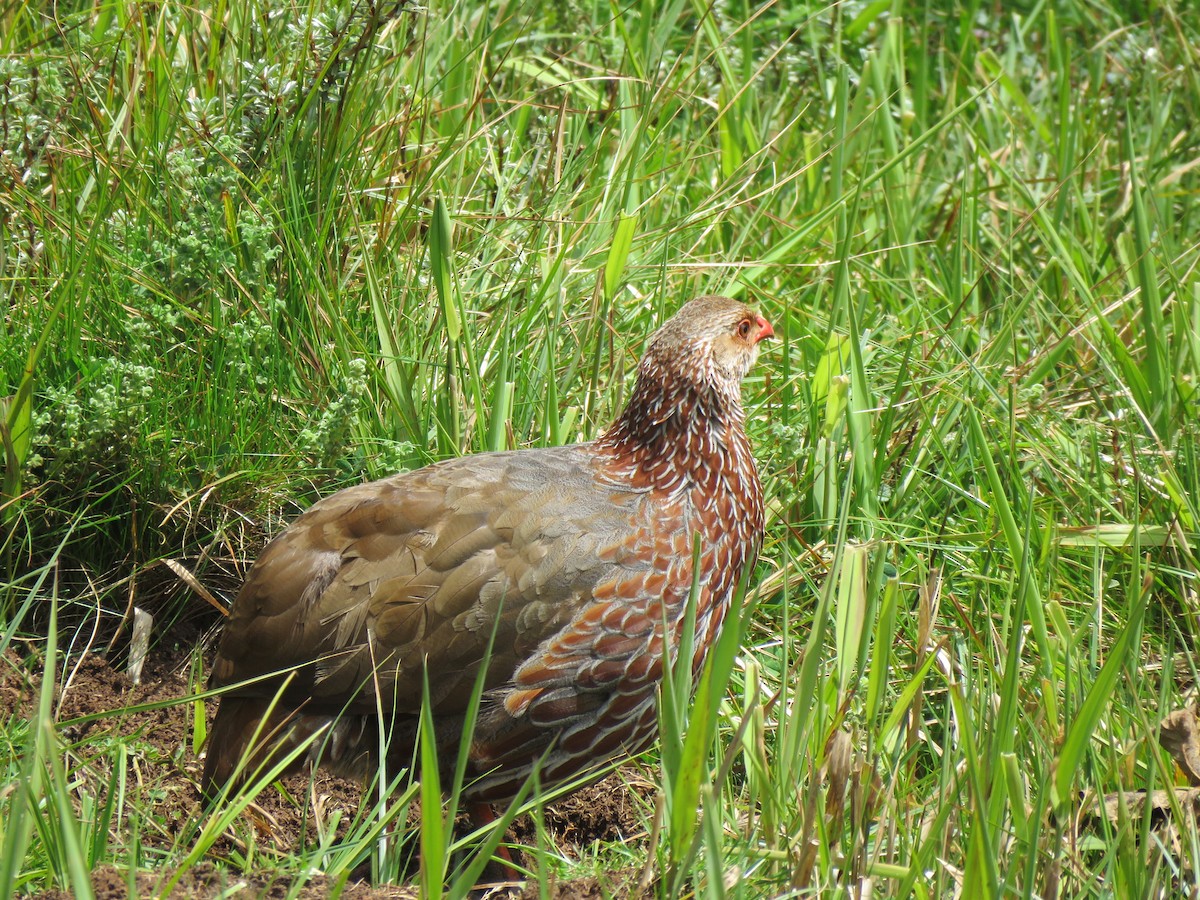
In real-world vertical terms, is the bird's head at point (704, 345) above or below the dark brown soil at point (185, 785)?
above

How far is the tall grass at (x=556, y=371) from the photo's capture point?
3.14m

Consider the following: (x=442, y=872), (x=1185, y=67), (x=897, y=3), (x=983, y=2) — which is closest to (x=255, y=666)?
(x=442, y=872)

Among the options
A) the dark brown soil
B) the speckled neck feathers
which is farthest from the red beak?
the dark brown soil

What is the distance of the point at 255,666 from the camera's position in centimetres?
327

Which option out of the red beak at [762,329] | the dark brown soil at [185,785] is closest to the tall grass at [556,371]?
the dark brown soil at [185,785]

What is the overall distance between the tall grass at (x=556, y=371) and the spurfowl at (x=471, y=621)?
0.73ft

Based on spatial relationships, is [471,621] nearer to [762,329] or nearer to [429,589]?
[429,589]

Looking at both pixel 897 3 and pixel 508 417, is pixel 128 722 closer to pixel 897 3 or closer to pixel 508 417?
pixel 508 417

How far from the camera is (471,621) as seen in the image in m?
3.20

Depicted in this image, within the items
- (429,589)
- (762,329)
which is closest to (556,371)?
(762,329)

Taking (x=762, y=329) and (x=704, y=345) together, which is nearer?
(x=704, y=345)

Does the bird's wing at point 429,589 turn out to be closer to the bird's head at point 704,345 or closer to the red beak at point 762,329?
the bird's head at point 704,345

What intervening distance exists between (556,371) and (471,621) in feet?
4.10

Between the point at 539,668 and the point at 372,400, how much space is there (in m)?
1.05
